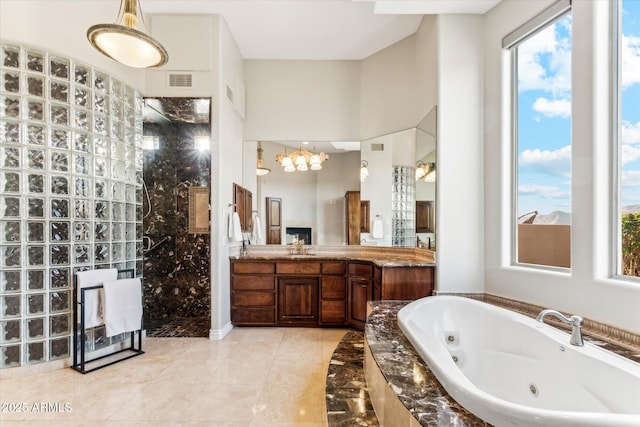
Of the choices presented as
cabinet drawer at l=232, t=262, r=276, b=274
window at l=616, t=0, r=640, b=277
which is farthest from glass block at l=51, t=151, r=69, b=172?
window at l=616, t=0, r=640, b=277

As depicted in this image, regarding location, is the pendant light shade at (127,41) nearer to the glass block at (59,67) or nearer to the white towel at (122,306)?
the glass block at (59,67)

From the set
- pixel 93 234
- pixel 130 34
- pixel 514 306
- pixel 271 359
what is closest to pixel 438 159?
pixel 514 306

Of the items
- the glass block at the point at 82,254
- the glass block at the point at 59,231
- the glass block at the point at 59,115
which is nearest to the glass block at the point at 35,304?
the glass block at the point at 82,254

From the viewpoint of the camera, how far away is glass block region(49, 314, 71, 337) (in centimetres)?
254

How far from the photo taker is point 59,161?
2.58 metres

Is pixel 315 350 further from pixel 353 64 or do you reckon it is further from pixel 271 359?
pixel 353 64

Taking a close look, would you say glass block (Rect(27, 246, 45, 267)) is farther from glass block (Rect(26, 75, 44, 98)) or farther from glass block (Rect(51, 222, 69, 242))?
glass block (Rect(26, 75, 44, 98))

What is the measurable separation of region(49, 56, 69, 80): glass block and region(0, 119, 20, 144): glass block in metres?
0.51

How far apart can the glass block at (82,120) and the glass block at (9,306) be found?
1443 millimetres

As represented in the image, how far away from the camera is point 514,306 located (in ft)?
8.25

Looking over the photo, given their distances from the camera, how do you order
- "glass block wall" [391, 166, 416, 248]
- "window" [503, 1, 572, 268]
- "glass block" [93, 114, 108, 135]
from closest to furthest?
"window" [503, 1, 572, 268]
"glass block" [93, 114, 108, 135]
"glass block wall" [391, 166, 416, 248]

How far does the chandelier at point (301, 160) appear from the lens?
4227mm

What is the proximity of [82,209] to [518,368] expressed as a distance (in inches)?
137

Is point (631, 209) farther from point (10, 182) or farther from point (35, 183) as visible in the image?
point (10, 182)
